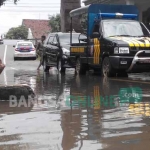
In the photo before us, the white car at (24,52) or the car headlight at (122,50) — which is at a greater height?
the car headlight at (122,50)

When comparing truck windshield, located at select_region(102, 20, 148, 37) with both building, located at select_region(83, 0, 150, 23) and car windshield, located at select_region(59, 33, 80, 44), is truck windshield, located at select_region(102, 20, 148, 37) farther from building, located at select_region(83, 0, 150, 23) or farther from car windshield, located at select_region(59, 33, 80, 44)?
building, located at select_region(83, 0, 150, 23)

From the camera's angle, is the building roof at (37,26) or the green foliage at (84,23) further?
the building roof at (37,26)

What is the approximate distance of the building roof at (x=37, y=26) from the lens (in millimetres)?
98881

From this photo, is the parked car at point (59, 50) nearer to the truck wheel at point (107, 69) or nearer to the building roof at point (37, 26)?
the truck wheel at point (107, 69)

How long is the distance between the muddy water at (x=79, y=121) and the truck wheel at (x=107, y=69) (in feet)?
10.7

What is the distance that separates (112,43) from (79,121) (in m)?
6.41

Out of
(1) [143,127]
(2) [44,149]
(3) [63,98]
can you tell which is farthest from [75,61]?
(2) [44,149]

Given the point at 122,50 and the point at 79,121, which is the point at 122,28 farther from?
the point at 79,121

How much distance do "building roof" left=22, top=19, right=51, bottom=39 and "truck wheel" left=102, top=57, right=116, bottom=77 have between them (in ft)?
276

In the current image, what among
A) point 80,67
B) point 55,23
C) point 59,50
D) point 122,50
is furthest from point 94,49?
point 55,23

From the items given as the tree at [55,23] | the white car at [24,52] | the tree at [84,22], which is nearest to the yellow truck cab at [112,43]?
the tree at [84,22]

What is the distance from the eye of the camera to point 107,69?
13383 millimetres

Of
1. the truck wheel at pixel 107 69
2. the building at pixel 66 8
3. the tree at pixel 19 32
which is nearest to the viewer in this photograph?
the truck wheel at pixel 107 69

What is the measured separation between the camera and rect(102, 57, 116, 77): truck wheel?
43.0 feet
